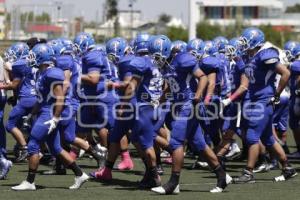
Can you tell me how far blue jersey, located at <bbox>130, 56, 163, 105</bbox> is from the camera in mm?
10305

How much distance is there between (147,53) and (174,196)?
1841mm

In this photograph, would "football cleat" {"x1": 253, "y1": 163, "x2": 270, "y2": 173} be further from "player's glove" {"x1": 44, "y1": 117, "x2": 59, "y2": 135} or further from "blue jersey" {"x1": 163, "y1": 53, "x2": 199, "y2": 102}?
"player's glove" {"x1": 44, "y1": 117, "x2": 59, "y2": 135}

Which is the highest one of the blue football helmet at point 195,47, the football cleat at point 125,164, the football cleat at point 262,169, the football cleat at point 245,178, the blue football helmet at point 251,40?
the blue football helmet at point 251,40

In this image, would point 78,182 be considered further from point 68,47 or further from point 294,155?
point 294,155

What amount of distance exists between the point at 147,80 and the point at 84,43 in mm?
2270

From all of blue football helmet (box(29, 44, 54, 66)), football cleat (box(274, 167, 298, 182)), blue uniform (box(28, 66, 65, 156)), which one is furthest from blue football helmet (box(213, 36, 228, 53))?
blue uniform (box(28, 66, 65, 156))

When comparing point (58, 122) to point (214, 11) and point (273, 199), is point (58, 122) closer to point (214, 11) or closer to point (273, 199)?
point (273, 199)

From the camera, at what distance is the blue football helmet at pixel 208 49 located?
12.8 m

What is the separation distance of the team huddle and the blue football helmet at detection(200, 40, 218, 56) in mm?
43

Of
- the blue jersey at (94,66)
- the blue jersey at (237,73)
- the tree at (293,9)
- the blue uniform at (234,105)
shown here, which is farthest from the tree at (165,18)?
the blue jersey at (94,66)

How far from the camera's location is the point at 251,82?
11.3 metres

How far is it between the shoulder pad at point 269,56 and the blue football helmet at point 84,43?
2535 millimetres

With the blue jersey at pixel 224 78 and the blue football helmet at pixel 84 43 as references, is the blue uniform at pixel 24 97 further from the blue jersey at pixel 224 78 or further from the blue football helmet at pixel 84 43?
the blue jersey at pixel 224 78

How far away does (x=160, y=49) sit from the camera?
1057 cm
